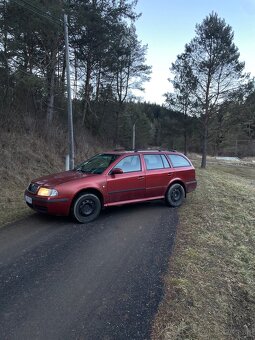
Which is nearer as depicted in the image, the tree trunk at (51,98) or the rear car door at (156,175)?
the rear car door at (156,175)

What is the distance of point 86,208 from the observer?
23.1ft

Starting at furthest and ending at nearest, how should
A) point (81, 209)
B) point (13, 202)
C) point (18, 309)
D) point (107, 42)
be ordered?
point (107, 42) → point (13, 202) → point (81, 209) → point (18, 309)

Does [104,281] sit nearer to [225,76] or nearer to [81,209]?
[81,209]

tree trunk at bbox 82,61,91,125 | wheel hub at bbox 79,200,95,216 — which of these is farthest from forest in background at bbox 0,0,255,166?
wheel hub at bbox 79,200,95,216

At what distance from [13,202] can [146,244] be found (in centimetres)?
493

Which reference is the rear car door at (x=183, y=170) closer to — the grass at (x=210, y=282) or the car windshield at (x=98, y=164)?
the grass at (x=210, y=282)

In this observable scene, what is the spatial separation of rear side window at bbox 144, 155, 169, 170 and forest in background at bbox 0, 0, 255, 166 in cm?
804

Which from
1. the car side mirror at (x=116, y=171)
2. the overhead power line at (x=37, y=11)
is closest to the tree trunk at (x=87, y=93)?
the overhead power line at (x=37, y=11)

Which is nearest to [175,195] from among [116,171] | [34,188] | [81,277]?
[116,171]

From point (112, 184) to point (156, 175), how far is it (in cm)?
147

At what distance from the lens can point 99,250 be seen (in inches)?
211

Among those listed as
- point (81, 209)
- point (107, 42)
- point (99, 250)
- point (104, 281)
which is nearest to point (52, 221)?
point (81, 209)

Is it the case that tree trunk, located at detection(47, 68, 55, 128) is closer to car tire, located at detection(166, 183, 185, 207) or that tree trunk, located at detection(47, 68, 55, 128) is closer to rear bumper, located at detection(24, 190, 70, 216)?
car tire, located at detection(166, 183, 185, 207)

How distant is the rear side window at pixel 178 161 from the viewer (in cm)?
900
